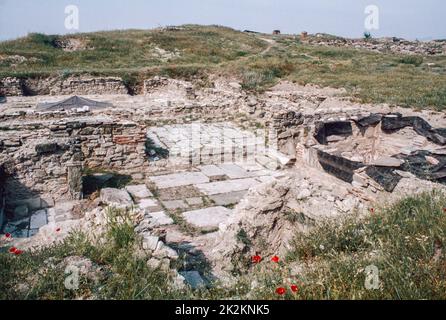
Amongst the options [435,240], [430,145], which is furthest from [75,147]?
[430,145]

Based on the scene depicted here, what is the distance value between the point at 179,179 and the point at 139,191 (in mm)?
1014

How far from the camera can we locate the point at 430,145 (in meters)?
7.66

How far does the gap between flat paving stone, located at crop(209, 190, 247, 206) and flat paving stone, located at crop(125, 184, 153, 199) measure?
130 cm

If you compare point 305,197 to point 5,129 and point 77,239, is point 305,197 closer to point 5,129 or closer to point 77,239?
point 77,239

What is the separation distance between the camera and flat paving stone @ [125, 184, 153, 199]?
7.20 meters

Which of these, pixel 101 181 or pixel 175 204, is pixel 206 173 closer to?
pixel 175 204

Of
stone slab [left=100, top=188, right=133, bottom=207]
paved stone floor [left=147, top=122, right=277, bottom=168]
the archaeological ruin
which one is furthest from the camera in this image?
paved stone floor [left=147, top=122, right=277, bottom=168]

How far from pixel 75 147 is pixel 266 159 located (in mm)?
4551

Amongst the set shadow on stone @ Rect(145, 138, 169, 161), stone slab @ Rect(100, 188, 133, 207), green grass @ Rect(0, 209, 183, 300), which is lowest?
stone slab @ Rect(100, 188, 133, 207)

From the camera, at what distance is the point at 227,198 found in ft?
23.1

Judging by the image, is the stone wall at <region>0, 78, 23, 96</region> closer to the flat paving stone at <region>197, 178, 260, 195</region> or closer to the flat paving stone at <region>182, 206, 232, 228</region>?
the flat paving stone at <region>197, 178, 260, 195</region>

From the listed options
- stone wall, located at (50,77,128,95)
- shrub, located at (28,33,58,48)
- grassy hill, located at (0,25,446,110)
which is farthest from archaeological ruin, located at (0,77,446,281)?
shrub, located at (28,33,58,48)

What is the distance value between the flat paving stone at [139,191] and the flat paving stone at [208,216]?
48.3 inches
